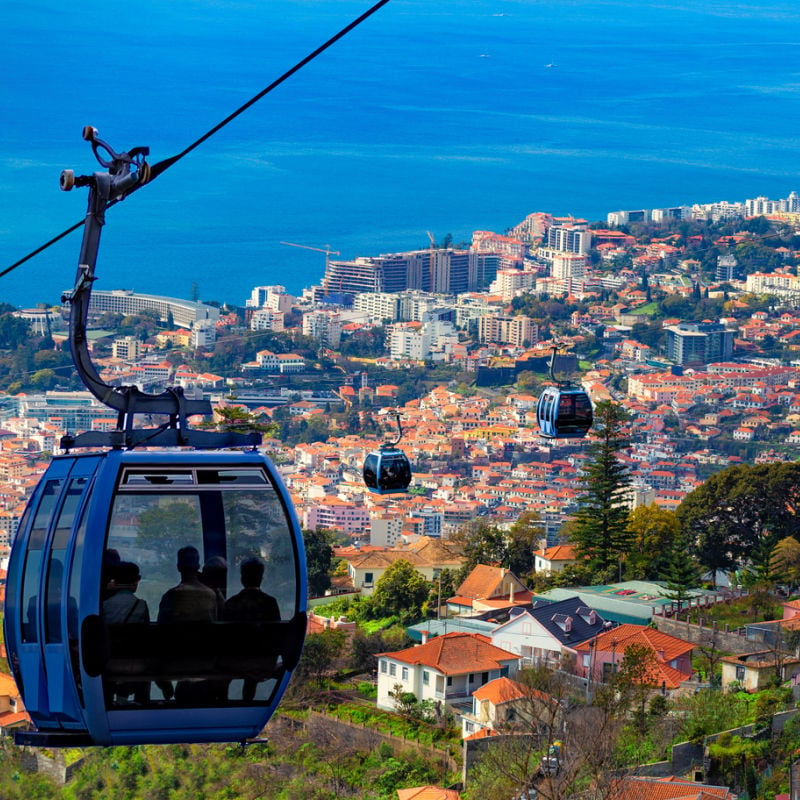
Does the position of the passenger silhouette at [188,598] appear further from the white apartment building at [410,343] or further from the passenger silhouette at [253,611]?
the white apartment building at [410,343]

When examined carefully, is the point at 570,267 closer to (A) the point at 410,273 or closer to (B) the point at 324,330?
(A) the point at 410,273

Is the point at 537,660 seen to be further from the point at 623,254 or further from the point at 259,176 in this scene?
the point at 259,176

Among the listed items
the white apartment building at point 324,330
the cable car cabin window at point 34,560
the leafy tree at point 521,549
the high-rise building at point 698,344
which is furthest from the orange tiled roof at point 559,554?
the white apartment building at point 324,330

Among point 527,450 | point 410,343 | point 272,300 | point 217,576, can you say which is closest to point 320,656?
point 217,576

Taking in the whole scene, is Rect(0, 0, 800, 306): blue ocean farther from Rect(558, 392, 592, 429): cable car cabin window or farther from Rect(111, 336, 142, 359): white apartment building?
Rect(558, 392, 592, 429): cable car cabin window

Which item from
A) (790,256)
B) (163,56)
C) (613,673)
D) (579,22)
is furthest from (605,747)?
(579,22)
